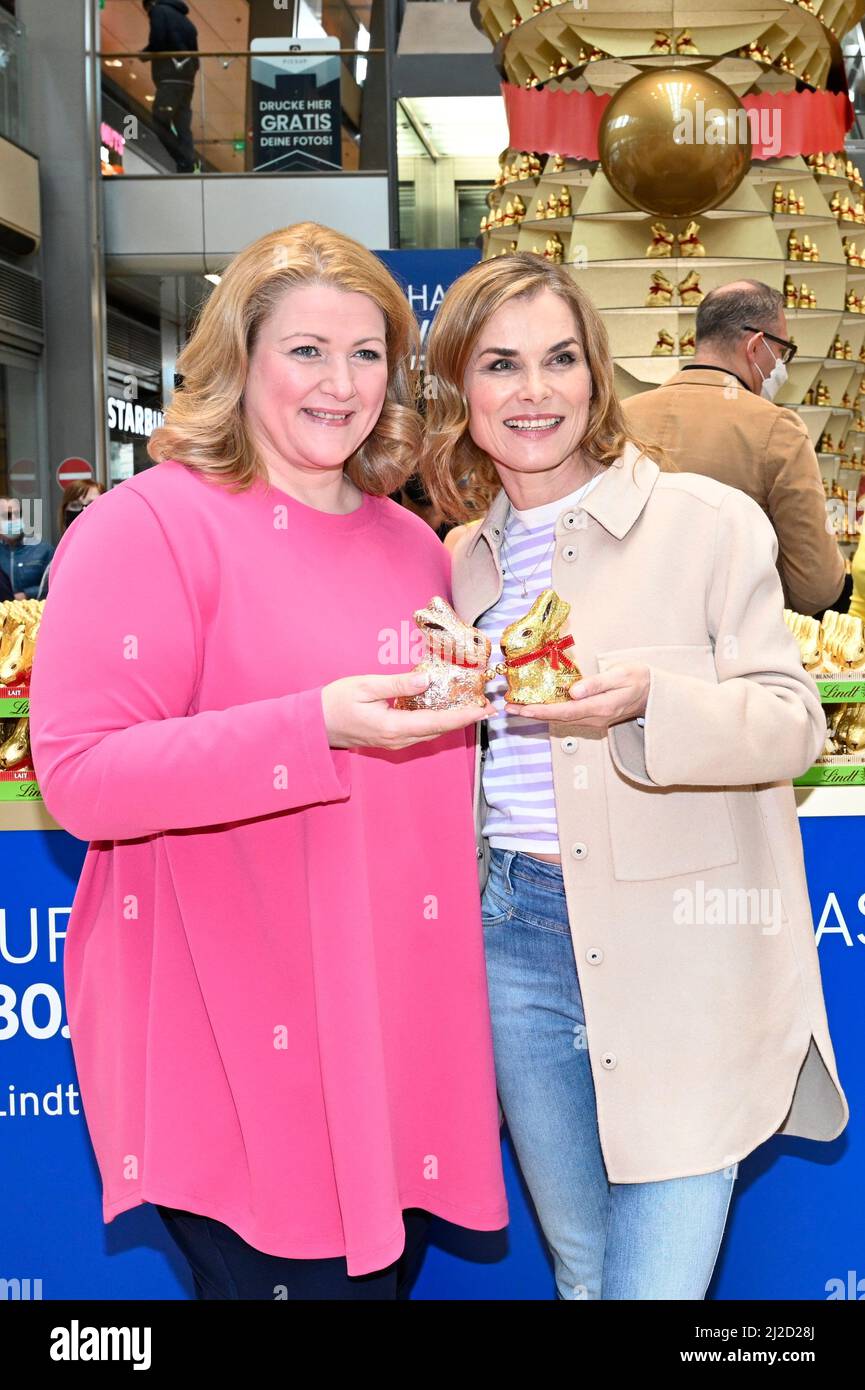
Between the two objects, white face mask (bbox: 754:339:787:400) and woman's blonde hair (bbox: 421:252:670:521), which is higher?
white face mask (bbox: 754:339:787:400)

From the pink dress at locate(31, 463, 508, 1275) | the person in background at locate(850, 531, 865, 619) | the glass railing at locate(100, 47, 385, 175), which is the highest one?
the glass railing at locate(100, 47, 385, 175)

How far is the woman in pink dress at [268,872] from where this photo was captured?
1596 mm

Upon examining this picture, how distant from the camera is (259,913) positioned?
1.68 m

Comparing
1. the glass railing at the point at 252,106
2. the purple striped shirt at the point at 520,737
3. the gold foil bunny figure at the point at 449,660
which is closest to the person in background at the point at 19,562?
the purple striped shirt at the point at 520,737

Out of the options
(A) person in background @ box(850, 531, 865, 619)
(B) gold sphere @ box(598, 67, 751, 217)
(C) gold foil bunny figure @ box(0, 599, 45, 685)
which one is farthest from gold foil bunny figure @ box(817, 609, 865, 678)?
(B) gold sphere @ box(598, 67, 751, 217)

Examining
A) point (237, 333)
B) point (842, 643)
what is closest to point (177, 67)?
point (842, 643)

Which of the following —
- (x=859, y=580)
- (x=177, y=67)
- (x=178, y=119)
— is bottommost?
(x=859, y=580)

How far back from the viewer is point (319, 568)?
5.68 ft

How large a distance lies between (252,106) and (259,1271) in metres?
10.8

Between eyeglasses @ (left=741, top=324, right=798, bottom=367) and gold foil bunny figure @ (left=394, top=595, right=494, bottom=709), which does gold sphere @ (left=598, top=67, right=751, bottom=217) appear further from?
gold foil bunny figure @ (left=394, top=595, right=494, bottom=709)

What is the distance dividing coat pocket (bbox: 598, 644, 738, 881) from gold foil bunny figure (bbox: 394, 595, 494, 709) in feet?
0.52

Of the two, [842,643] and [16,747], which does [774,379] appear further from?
[16,747]

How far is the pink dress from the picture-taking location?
1578 mm

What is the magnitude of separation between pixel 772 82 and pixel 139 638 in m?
4.15
